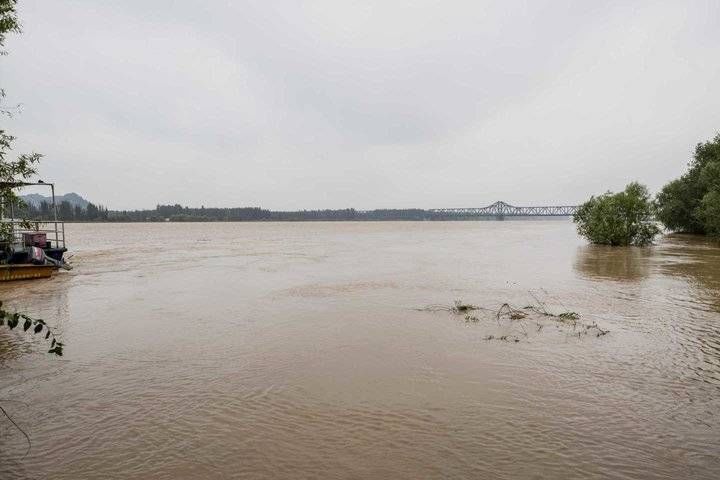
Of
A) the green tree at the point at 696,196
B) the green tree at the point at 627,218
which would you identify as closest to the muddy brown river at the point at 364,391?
the green tree at the point at 627,218

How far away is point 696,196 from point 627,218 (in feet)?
76.3

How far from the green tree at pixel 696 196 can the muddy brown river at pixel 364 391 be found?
44.9m

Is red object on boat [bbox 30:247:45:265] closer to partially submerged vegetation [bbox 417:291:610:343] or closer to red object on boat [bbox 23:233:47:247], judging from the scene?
red object on boat [bbox 23:233:47:247]

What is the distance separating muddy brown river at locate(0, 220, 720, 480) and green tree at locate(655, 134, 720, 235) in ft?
147

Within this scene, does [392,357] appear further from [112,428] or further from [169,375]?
[112,428]

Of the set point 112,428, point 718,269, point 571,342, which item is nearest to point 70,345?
point 112,428

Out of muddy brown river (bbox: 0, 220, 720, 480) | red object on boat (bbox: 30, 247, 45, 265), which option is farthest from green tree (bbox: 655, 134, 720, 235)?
red object on boat (bbox: 30, 247, 45, 265)

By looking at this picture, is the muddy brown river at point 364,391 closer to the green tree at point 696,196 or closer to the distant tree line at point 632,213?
the distant tree line at point 632,213

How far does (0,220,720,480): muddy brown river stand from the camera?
5762 millimetres

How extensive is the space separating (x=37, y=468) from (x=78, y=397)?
2.48 m

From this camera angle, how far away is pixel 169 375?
9031mm

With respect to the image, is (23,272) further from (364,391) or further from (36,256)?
(364,391)

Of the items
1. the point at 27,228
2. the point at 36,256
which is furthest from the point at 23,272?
the point at 27,228

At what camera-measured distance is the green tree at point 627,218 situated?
49.4 m
